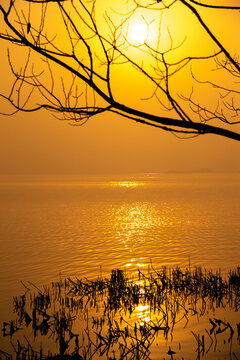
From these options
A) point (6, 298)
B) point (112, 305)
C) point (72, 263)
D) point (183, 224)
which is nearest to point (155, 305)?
point (112, 305)

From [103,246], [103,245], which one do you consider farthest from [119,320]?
[103,245]

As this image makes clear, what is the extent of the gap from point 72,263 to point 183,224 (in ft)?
78.3

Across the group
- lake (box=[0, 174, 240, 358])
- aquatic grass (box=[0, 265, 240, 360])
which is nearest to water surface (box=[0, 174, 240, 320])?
lake (box=[0, 174, 240, 358])

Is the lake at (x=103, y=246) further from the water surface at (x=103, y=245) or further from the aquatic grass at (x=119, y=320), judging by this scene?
the aquatic grass at (x=119, y=320)

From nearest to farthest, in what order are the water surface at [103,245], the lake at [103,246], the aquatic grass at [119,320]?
the aquatic grass at [119,320], the lake at [103,246], the water surface at [103,245]

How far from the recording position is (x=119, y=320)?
1153 centimetres

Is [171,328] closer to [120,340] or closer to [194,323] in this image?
[194,323]

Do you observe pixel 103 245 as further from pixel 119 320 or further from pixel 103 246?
pixel 119 320

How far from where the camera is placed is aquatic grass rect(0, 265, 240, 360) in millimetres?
9422

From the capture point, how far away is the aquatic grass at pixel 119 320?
371 inches

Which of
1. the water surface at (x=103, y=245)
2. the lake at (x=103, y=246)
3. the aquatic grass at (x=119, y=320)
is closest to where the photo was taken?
the aquatic grass at (x=119, y=320)

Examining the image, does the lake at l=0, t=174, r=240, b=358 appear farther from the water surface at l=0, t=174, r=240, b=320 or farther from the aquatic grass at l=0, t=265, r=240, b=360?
the aquatic grass at l=0, t=265, r=240, b=360

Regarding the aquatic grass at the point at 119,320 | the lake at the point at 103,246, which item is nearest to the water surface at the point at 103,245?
the lake at the point at 103,246

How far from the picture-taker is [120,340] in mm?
9836
